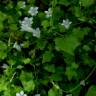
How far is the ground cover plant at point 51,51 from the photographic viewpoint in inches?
100

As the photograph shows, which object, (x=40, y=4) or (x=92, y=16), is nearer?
(x=92, y=16)

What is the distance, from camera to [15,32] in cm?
289

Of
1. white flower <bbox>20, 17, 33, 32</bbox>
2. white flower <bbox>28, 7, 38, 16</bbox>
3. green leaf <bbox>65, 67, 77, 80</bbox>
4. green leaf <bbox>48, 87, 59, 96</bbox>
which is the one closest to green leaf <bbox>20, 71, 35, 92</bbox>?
green leaf <bbox>48, 87, 59, 96</bbox>

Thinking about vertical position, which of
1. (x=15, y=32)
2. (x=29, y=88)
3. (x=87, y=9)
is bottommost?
(x=29, y=88)

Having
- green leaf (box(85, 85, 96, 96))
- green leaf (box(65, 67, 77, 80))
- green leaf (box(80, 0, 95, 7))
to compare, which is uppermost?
green leaf (box(80, 0, 95, 7))

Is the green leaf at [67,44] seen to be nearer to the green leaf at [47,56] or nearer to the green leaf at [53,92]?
the green leaf at [47,56]

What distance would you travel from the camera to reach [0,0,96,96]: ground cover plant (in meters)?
2.55

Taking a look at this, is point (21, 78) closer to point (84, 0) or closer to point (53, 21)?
point (53, 21)

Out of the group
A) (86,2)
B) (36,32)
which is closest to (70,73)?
(36,32)

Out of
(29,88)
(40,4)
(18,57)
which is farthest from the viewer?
(40,4)

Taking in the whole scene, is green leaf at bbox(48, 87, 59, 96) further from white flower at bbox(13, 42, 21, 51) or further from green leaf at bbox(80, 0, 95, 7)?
green leaf at bbox(80, 0, 95, 7)

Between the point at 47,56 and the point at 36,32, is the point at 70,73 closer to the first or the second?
the point at 47,56

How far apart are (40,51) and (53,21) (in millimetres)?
239

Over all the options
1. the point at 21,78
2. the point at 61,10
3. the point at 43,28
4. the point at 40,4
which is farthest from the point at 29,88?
the point at 40,4
